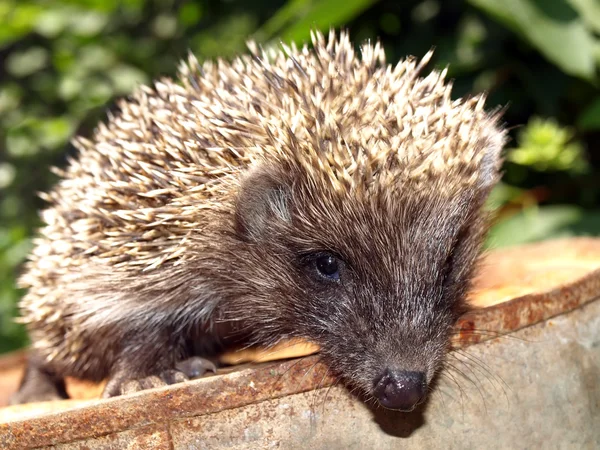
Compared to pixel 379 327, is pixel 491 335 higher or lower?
lower

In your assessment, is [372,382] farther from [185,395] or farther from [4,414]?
[4,414]

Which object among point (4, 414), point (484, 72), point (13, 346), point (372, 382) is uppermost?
point (4, 414)

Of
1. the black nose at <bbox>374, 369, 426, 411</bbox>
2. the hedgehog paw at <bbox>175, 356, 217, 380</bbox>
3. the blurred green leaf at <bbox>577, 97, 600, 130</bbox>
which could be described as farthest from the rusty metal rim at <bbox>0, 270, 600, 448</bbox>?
the blurred green leaf at <bbox>577, 97, 600, 130</bbox>

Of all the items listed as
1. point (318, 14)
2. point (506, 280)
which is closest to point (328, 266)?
point (506, 280)

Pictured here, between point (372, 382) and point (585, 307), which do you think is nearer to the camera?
point (372, 382)

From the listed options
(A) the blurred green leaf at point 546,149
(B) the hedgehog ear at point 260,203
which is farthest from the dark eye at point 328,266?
(A) the blurred green leaf at point 546,149

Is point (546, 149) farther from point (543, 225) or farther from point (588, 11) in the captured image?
point (588, 11)

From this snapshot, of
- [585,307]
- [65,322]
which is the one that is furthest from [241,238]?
[585,307]

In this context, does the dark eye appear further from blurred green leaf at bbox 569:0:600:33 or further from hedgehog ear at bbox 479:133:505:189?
blurred green leaf at bbox 569:0:600:33
